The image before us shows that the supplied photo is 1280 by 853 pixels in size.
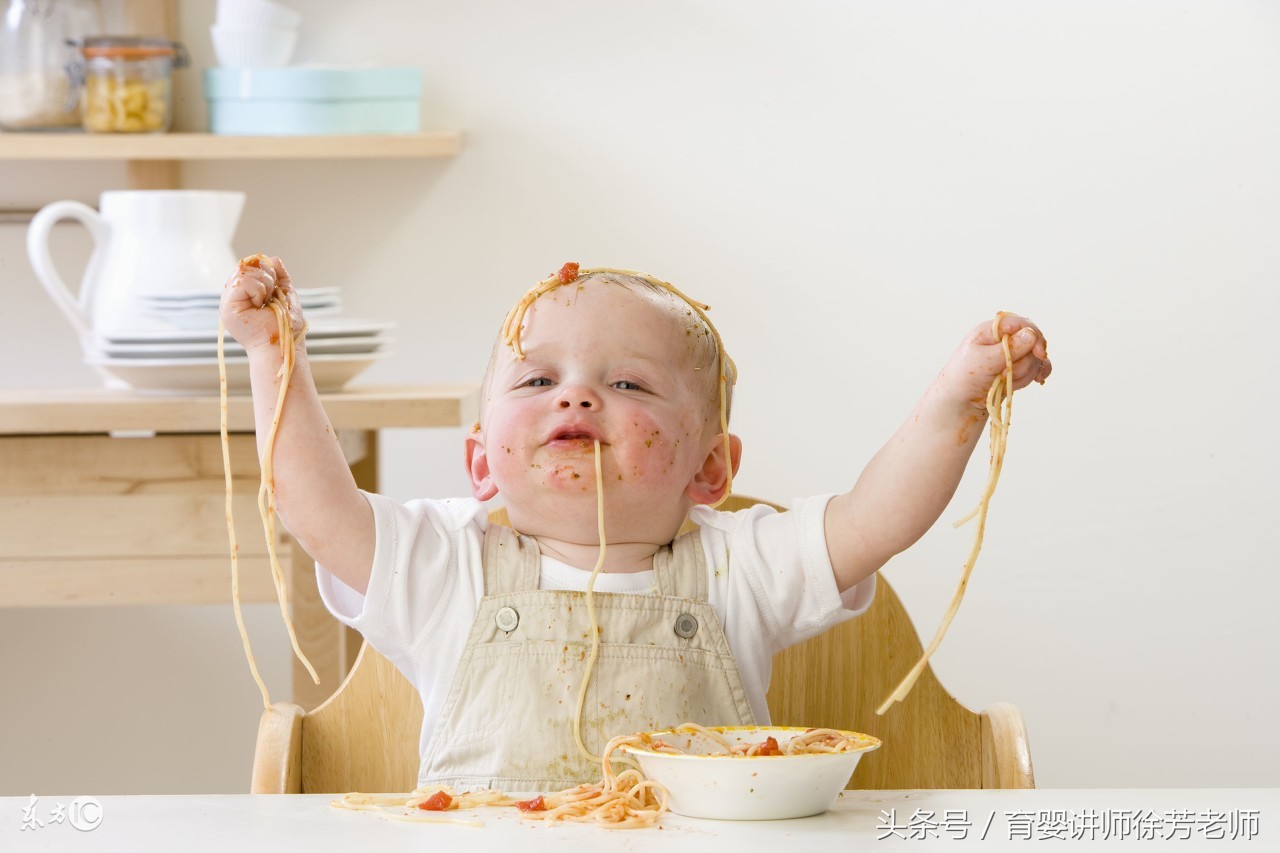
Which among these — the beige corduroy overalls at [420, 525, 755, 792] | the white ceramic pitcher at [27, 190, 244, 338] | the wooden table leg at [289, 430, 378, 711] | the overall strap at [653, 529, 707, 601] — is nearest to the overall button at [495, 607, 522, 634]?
the beige corduroy overalls at [420, 525, 755, 792]

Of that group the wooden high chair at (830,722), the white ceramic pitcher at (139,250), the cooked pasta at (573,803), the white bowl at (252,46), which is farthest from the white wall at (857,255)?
the cooked pasta at (573,803)

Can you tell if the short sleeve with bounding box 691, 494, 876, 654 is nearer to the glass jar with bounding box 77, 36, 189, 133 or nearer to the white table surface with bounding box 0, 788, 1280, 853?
the white table surface with bounding box 0, 788, 1280, 853

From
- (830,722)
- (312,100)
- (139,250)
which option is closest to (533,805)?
(830,722)

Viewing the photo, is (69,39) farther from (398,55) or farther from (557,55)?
(557,55)

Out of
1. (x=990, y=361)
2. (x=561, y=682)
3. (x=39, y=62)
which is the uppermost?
(x=39, y=62)

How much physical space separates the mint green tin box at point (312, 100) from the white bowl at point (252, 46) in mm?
19

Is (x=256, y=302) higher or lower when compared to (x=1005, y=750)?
higher

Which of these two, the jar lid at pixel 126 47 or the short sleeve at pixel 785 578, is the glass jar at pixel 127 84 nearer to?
the jar lid at pixel 126 47

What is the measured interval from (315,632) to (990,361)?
2.91 ft

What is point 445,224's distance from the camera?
1987 millimetres

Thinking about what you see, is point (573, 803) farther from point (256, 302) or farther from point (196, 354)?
point (196, 354)

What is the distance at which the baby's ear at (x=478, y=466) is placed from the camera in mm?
1066

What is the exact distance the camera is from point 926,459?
932 mm

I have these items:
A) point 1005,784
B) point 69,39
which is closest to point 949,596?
point 1005,784
